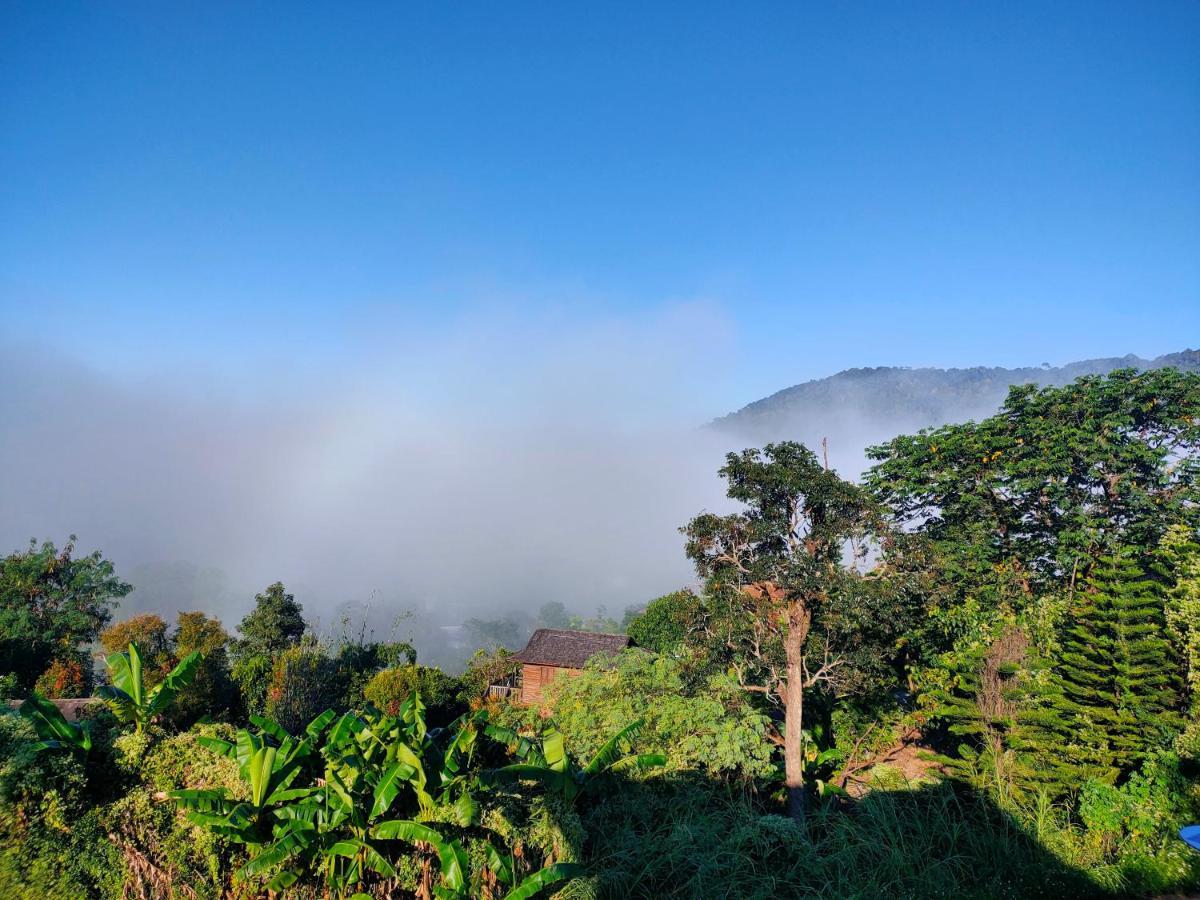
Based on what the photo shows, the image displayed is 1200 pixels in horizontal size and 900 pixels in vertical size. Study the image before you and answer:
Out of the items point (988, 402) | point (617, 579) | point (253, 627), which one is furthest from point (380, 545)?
point (988, 402)

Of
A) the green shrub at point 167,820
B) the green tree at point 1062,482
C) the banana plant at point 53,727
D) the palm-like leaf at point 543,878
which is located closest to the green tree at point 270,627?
the banana plant at point 53,727

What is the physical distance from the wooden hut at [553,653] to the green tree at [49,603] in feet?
61.0

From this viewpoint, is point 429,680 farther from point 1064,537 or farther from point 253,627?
point 1064,537

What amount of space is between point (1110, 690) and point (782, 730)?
6072mm

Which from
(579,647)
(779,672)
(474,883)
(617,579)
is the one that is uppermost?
(474,883)

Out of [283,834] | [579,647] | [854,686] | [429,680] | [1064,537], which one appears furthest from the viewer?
[579,647]

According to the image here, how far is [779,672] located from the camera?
41.6ft

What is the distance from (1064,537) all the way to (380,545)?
193m

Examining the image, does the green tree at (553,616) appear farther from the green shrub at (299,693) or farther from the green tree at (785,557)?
the green tree at (785,557)

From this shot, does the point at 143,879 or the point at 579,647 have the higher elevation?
the point at 143,879

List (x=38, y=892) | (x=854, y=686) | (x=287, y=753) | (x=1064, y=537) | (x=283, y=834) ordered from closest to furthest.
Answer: (x=38, y=892) → (x=283, y=834) → (x=287, y=753) → (x=854, y=686) → (x=1064, y=537)

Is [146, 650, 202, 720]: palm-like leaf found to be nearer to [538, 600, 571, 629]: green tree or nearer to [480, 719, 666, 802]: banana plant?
[480, 719, 666, 802]: banana plant

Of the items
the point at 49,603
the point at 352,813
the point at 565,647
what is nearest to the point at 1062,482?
the point at 352,813

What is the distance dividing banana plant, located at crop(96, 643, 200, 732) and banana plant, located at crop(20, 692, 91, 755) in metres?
0.52
